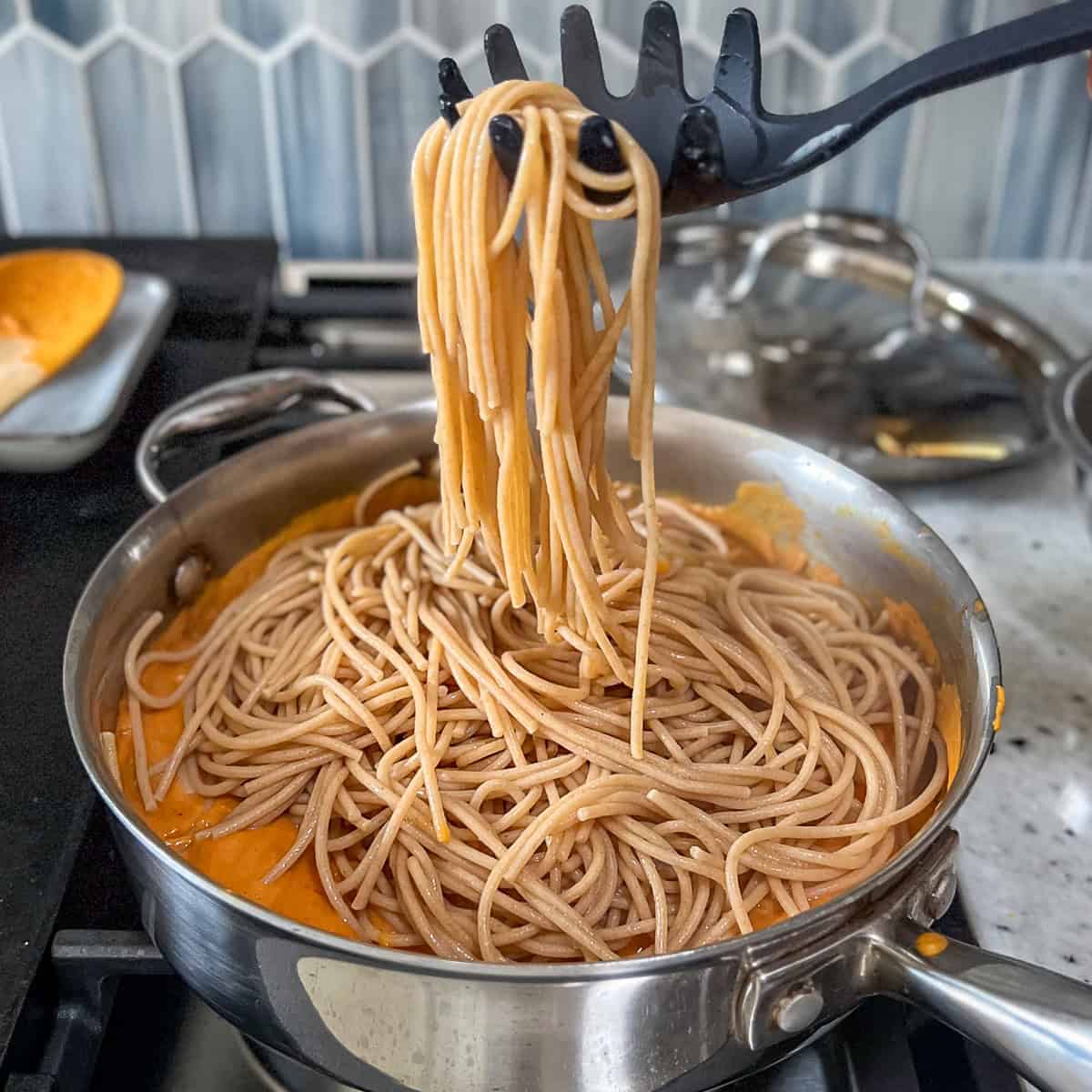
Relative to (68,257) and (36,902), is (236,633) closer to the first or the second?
(36,902)

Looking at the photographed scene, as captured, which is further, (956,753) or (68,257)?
(68,257)

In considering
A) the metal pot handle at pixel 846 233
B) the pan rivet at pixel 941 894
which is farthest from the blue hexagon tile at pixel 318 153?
the pan rivet at pixel 941 894

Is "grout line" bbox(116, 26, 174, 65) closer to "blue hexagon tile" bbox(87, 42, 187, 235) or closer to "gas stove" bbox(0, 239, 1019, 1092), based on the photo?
"blue hexagon tile" bbox(87, 42, 187, 235)

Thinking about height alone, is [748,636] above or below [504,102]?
below

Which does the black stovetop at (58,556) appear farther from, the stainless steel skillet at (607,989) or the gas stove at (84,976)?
the stainless steel skillet at (607,989)

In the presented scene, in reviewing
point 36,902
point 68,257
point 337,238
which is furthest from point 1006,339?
point 36,902

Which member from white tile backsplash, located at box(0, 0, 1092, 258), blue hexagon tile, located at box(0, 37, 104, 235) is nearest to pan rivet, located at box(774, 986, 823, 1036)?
white tile backsplash, located at box(0, 0, 1092, 258)

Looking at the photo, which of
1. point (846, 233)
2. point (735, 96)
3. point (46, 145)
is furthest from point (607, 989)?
point (46, 145)
